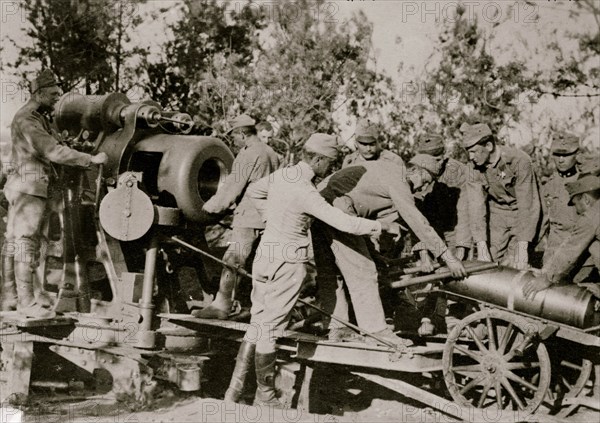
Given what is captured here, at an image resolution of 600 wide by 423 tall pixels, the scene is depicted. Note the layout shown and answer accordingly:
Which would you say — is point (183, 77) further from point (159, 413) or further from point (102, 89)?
point (159, 413)

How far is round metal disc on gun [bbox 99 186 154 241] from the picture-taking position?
6.39m

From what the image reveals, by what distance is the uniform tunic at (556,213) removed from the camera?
21.0ft

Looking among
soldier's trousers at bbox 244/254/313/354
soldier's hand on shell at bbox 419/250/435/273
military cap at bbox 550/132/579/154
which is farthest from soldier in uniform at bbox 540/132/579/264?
soldier's trousers at bbox 244/254/313/354

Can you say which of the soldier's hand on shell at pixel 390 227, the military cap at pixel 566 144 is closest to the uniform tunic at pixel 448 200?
the soldier's hand on shell at pixel 390 227

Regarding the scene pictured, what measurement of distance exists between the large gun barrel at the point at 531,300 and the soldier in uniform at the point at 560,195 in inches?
30.5

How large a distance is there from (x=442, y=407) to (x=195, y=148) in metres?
3.29

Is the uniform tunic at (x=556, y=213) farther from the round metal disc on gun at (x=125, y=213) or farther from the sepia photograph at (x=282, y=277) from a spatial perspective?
the round metal disc on gun at (x=125, y=213)

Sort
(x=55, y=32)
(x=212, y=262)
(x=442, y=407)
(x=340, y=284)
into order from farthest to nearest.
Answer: (x=55, y=32) → (x=212, y=262) → (x=340, y=284) → (x=442, y=407)

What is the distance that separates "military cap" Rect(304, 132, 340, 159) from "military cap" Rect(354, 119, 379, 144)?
1772 mm

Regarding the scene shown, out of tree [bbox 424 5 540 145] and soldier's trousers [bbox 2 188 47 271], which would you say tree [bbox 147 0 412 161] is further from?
soldier's trousers [bbox 2 188 47 271]

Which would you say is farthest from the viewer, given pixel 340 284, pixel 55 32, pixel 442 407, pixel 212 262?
pixel 55 32

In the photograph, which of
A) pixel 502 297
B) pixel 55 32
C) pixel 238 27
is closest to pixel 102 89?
pixel 55 32

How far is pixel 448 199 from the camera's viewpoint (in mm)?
7379

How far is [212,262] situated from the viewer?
7.34m
